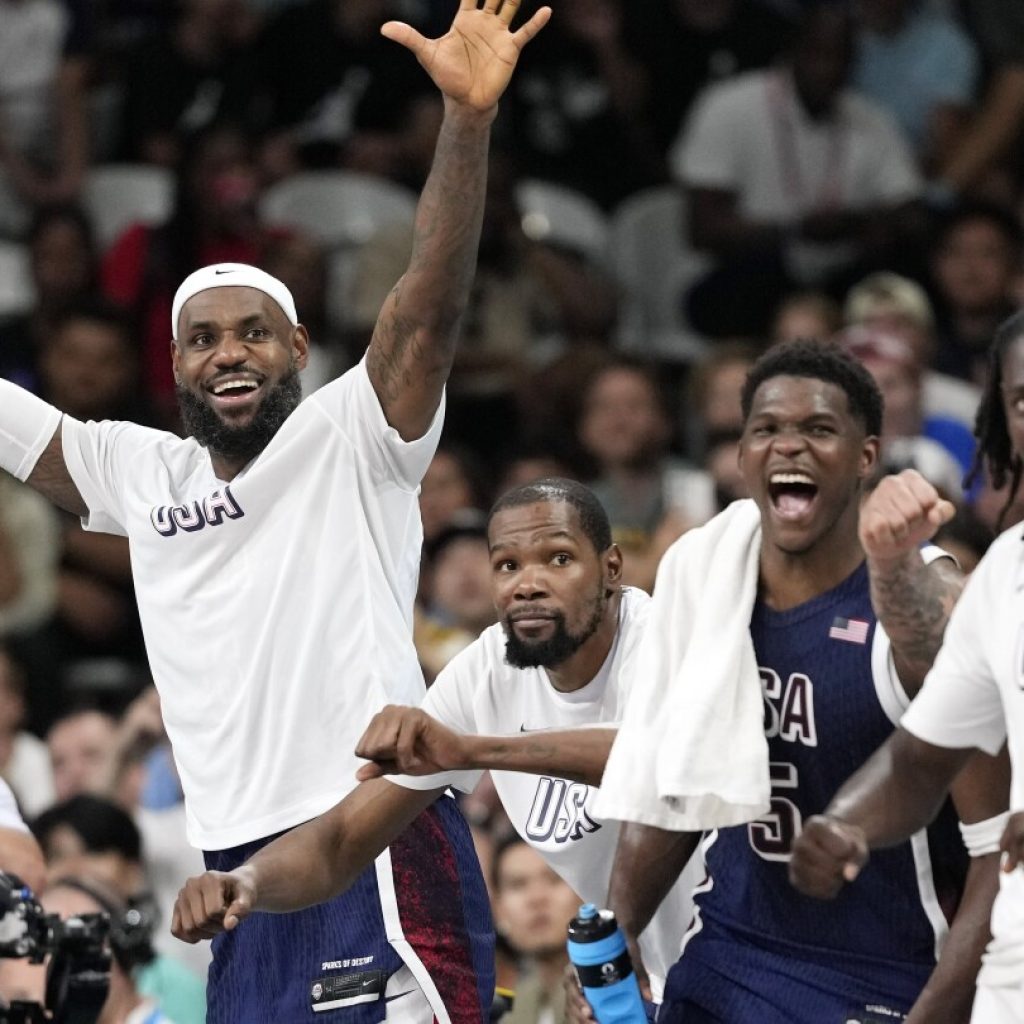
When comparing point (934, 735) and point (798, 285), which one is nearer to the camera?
point (934, 735)

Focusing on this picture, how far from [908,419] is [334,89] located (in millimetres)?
3814

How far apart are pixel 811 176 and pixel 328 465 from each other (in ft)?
18.4

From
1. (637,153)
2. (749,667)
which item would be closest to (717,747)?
(749,667)

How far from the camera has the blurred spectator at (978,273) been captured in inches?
368

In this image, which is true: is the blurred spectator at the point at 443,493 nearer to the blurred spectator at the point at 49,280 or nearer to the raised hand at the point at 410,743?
the blurred spectator at the point at 49,280

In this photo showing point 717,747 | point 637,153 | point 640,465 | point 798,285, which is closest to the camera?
point 717,747

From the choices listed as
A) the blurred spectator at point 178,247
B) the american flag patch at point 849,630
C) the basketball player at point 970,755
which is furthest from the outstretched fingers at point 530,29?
the blurred spectator at point 178,247

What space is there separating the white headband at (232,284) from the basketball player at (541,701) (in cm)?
70

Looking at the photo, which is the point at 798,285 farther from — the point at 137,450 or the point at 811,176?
the point at 137,450

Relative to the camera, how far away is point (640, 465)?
909cm

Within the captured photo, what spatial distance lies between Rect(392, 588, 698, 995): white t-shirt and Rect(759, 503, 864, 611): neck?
563 mm

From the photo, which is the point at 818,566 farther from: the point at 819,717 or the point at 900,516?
the point at 900,516

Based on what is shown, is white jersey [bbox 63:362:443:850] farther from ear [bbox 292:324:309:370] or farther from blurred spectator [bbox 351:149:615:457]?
blurred spectator [bbox 351:149:615:457]

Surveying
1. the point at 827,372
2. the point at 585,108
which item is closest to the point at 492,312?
the point at 585,108
